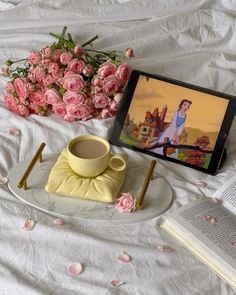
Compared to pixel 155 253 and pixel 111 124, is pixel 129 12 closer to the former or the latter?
pixel 111 124

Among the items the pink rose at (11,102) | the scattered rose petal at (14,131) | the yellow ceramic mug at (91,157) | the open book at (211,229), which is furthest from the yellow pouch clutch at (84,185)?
the pink rose at (11,102)

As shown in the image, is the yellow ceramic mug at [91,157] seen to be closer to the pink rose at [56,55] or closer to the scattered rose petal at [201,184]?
the scattered rose petal at [201,184]

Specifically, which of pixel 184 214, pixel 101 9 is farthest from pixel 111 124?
pixel 101 9

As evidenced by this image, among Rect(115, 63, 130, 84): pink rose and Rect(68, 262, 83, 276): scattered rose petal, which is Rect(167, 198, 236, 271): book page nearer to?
Rect(68, 262, 83, 276): scattered rose petal

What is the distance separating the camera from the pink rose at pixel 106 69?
1309mm

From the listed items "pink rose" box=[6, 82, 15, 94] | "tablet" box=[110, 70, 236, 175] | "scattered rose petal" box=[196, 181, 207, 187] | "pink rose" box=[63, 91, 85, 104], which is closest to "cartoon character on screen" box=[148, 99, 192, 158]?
"tablet" box=[110, 70, 236, 175]

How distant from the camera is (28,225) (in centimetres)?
100

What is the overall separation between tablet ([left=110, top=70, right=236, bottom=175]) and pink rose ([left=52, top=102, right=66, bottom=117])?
0.17m

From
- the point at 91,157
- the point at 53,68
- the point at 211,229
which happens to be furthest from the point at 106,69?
the point at 211,229

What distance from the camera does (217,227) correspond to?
1018mm

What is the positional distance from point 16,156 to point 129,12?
2.73ft

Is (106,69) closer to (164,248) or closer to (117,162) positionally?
(117,162)

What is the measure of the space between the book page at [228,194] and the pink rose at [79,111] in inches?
17.4

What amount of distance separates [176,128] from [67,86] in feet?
1.07
